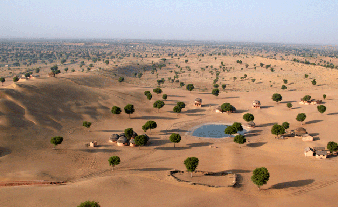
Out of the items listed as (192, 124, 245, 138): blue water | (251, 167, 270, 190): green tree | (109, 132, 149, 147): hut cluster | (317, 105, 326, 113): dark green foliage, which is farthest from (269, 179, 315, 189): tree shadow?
(317, 105, 326, 113): dark green foliage

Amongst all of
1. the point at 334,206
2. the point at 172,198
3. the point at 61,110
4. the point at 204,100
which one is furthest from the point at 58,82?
the point at 334,206

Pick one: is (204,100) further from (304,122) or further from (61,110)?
(61,110)

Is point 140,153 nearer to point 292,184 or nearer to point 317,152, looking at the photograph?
point 292,184

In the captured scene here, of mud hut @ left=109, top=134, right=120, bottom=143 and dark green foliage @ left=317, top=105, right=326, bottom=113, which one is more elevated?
dark green foliage @ left=317, top=105, right=326, bottom=113

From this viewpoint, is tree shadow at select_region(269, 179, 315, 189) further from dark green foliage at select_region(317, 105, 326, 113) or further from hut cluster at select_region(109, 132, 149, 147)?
dark green foliage at select_region(317, 105, 326, 113)

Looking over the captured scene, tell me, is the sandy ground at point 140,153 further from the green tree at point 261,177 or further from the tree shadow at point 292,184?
the green tree at point 261,177

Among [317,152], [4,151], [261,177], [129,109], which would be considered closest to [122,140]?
[129,109]
